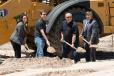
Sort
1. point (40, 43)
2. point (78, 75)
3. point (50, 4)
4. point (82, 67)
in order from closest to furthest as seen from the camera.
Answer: point (78, 75) < point (82, 67) < point (40, 43) < point (50, 4)

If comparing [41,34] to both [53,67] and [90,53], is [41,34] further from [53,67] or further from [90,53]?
[53,67]

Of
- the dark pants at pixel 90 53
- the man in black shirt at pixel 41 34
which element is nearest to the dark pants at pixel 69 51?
the dark pants at pixel 90 53

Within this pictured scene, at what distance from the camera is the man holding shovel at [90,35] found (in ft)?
55.2

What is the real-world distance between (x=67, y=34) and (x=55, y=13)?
2.47 metres

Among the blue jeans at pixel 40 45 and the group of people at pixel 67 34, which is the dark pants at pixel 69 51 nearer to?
the group of people at pixel 67 34

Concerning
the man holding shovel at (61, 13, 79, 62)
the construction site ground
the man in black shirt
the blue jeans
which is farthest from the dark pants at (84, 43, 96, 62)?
the blue jeans

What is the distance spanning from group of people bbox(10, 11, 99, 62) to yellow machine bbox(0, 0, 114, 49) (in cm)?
31

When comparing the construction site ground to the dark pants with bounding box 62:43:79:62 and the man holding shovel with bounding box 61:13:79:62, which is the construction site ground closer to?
the dark pants with bounding box 62:43:79:62

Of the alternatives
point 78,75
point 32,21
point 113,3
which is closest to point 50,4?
point 32,21

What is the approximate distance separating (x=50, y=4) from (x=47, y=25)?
5.41ft

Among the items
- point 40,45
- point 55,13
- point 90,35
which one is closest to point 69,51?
point 90,35

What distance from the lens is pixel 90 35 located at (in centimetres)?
1705

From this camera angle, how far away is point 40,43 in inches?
728

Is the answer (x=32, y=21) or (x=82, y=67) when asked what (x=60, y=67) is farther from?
(x=32, y=21)
